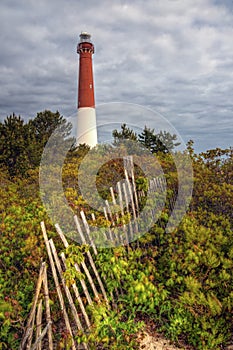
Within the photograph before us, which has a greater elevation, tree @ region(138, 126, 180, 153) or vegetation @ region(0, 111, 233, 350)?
tree @ region(138, 126, 180, 153)

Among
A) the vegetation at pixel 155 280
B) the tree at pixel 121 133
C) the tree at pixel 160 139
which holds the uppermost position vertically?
the tree at pixel 121 133

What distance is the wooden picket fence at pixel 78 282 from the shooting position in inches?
157

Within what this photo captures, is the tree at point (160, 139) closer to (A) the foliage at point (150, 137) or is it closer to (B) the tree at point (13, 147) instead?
(A) the foliage at point (150, 137)

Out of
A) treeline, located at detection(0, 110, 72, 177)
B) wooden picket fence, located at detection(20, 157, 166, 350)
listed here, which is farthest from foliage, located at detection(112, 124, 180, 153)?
treeline, located at detection(0, 110, 72, 177)

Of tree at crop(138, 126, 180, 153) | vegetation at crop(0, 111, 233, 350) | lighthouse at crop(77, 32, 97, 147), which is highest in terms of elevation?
lighthouse at crop(77, 32, 97, 147)

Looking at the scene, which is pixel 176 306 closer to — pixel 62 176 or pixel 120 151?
pixel 120 151

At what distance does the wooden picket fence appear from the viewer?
400 cm

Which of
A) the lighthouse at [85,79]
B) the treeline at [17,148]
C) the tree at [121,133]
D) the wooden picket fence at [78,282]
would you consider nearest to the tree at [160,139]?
the tree at [121,133]

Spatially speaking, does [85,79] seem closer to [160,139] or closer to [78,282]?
[160,139]

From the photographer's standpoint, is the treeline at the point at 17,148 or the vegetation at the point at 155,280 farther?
the treeline at the point at 17,148

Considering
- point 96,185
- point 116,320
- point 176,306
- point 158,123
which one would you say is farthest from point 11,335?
point 158,123

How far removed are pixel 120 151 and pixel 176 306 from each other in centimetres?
327

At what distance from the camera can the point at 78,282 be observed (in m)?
4.85

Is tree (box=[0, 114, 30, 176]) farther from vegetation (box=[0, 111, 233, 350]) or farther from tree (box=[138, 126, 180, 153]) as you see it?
vegetation (box=[0, 111, 233, 350])
